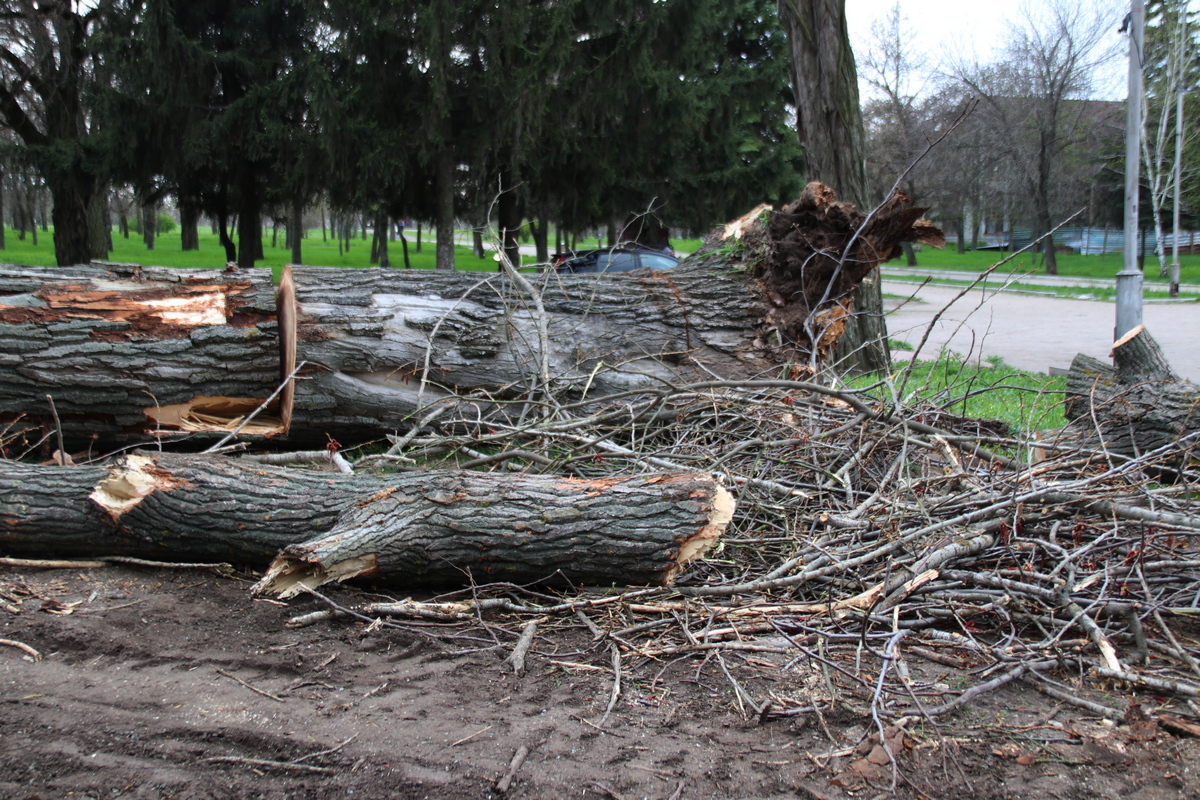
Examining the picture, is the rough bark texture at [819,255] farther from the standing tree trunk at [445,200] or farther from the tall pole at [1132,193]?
the standing tree trunk at [445,200]

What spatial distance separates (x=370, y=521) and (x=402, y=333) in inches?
96.9

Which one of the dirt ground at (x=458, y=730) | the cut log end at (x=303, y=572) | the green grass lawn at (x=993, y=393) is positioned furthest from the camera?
the green grass lawn at (x=993, y=393)

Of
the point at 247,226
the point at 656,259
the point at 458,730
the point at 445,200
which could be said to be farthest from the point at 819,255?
the point at 247,226

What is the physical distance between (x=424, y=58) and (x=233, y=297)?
933cm

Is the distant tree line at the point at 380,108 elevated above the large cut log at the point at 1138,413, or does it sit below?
above

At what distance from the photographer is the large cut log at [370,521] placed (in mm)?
3184

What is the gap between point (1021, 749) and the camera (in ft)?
7.37

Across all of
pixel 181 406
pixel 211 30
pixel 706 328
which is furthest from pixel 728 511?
pixel 211 30

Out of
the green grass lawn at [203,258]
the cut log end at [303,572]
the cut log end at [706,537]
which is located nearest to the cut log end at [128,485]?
the cut log end at [303,572]

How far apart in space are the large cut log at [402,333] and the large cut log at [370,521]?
1345 mm

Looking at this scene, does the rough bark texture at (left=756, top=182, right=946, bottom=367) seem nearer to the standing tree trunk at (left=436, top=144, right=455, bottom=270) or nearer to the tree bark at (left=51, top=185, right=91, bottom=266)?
the standing tree trunk at (left=436, top=144, right=455, bottom=270)

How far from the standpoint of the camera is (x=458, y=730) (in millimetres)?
2309

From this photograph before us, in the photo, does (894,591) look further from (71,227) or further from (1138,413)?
(71,227)

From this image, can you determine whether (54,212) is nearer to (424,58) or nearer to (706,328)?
(424,58)
